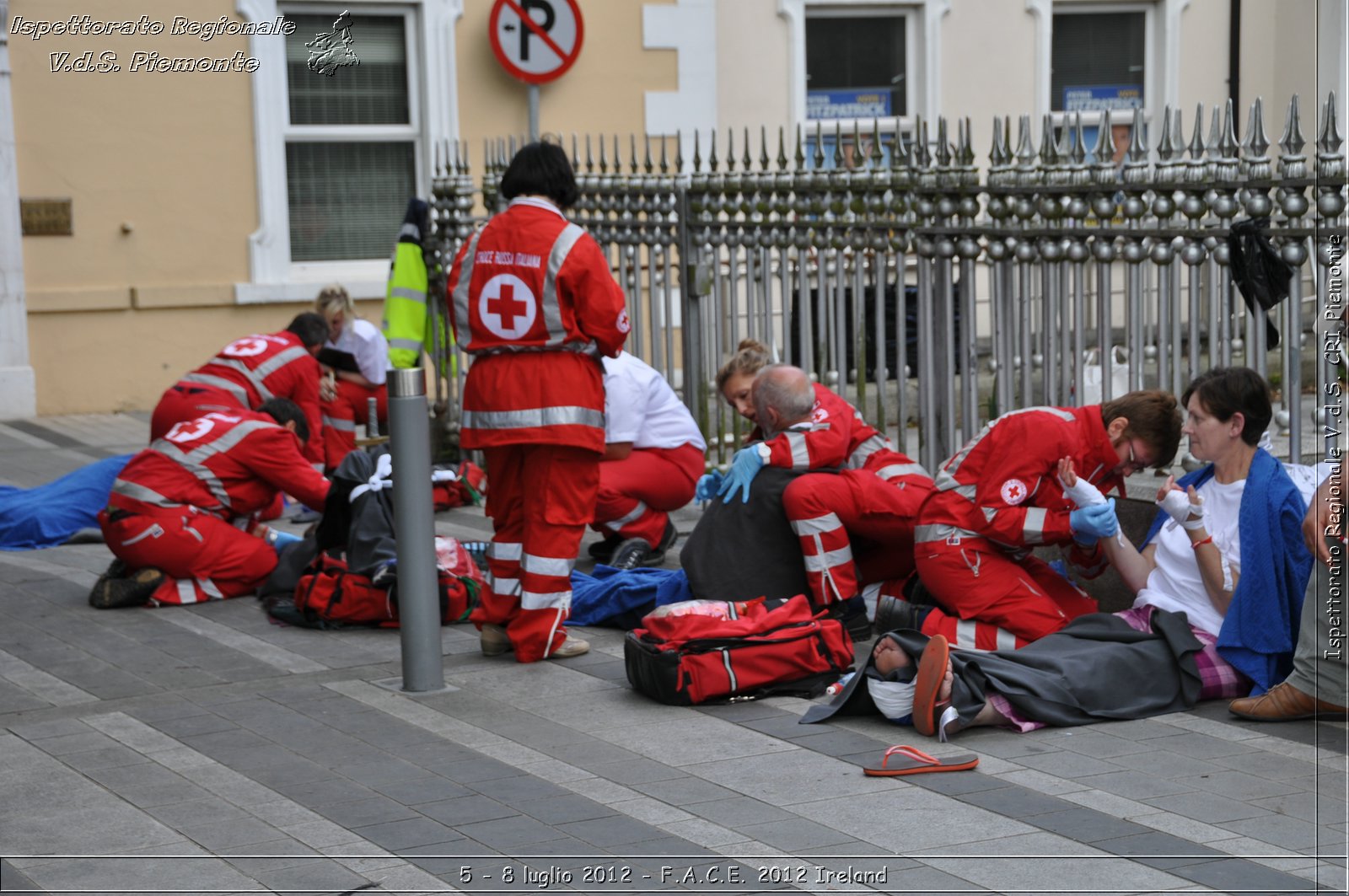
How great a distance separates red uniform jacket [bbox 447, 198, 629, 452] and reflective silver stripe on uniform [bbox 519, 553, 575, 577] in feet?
1.41

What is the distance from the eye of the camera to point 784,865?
4.11m

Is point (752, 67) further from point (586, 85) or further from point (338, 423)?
point (338, 423)

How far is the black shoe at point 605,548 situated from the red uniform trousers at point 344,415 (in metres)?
2.63

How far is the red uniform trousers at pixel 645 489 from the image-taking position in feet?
26.0

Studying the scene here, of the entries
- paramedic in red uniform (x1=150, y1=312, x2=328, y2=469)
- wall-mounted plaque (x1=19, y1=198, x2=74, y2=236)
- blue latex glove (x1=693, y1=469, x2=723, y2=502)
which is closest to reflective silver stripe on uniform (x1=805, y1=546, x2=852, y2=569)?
blue latex glove (x1=693, y1=469, x2=723, y2=502)

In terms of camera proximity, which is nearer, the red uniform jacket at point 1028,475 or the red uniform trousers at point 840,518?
the red uniform jacket at point 1028,475

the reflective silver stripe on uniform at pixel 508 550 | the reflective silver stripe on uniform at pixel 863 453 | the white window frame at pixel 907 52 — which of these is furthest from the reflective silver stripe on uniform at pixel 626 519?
the white window frame at pixel 907 52

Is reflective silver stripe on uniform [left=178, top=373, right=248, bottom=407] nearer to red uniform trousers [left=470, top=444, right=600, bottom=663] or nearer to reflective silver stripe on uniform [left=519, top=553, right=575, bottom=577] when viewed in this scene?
red uniform trousers [left=470, top=444, right=600, bottom=663]

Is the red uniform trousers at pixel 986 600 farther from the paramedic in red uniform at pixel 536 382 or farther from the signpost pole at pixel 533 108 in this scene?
the signpost pole at pixel 533 108

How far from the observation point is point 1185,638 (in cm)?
544

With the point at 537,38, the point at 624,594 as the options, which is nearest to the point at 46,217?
the point at 537,38

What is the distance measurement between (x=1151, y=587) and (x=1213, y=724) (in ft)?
1.99

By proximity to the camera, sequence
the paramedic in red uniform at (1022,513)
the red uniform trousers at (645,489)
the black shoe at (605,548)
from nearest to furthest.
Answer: the paramedic in red uniform at (1022,513)
the red uniform trousers at (645,489)
the black shoe at (605,548)

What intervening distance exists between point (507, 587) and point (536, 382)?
78 centimetres
